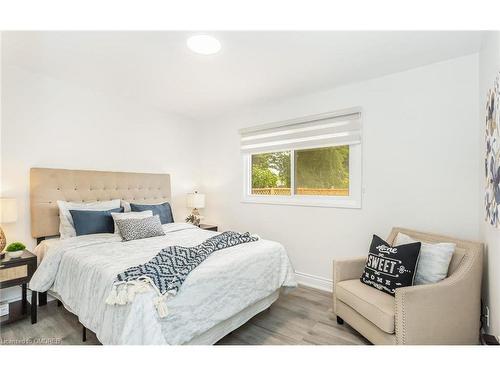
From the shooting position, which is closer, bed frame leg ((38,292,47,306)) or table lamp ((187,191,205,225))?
bed frame leg ((38,292,47,306))

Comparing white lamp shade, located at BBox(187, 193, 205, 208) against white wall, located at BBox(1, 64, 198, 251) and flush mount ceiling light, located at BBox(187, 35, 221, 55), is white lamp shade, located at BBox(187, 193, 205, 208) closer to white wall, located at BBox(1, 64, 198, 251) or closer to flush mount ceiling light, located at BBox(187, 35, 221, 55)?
white wall, located at BBox(1, 64, 198, 251)

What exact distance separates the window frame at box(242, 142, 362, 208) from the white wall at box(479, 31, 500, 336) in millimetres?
1023

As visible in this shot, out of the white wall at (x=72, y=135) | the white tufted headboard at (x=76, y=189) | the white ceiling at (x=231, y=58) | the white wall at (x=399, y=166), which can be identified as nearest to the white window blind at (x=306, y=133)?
the white wall at (x=399, y=166)

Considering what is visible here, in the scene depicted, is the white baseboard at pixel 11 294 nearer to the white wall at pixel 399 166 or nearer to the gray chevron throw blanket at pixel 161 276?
the gray chevron throw blanket at pixel 161 276

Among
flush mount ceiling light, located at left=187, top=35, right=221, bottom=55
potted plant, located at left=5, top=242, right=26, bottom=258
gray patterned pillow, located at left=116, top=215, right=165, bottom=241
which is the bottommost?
potted plant, located at left=5, top=242, right=26, bottom=258

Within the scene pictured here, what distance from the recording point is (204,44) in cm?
211

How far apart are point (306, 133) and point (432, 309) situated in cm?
215

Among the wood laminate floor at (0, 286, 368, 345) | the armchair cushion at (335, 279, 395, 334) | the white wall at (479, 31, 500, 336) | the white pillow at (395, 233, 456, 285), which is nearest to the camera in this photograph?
the white wall at (479, 31, 500, 336)

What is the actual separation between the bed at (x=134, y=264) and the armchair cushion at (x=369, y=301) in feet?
1.73

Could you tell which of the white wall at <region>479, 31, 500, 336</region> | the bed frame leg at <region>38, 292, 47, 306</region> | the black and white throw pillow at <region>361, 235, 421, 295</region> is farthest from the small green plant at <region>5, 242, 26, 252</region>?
the white wall at <region>479, 31, 500, 336</region>

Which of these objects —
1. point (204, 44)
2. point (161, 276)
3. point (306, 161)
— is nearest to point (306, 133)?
point (306, 161)

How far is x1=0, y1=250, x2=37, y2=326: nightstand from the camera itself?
6.84 ft

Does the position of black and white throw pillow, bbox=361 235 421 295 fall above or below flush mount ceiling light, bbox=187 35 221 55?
below
